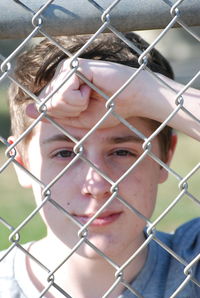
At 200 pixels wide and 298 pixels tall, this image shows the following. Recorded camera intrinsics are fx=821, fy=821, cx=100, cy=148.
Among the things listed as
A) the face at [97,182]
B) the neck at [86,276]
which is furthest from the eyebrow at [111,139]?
the neck at [86,276]

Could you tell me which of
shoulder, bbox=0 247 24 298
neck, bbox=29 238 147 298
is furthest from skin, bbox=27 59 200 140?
shoulder, bbox=0 247 24 298

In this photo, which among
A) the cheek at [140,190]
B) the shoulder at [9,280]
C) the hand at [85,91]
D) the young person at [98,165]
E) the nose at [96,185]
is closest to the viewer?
the hand at [85,91]

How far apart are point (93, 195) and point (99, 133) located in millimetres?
191

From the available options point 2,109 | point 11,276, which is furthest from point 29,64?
point 2,109

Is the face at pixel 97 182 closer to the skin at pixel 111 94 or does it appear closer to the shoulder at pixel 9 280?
the skin at pixel 111 94

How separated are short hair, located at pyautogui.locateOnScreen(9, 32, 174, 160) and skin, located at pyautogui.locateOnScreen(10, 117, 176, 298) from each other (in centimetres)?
13

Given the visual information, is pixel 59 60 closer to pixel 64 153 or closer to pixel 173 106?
pixel 64 153

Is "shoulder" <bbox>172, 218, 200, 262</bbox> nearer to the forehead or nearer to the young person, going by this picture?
the young person

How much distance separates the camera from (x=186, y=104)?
7.79 ft

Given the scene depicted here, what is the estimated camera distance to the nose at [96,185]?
2461 mm

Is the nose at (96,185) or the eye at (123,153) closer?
the nose at (96,185)

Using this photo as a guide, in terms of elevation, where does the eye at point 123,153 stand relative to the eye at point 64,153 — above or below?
above

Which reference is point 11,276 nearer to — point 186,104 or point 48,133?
point 48,133

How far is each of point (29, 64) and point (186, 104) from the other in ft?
1.94
